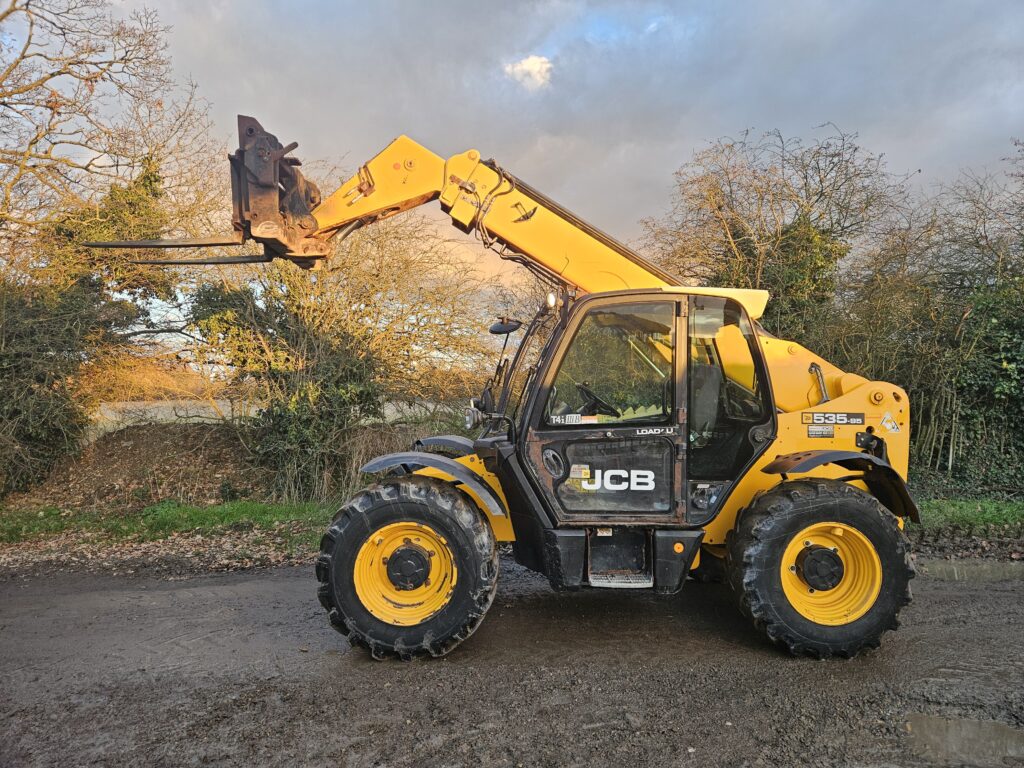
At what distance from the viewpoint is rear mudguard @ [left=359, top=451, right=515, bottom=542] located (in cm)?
443

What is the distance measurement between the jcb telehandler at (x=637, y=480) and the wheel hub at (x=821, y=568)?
2 cm

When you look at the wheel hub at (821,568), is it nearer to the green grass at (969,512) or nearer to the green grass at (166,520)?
the green grass at (969,512)

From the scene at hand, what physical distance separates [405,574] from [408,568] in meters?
0.04

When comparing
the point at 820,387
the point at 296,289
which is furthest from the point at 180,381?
the point at 820,387

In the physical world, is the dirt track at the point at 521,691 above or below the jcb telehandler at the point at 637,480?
below

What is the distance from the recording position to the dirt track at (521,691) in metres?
3.16

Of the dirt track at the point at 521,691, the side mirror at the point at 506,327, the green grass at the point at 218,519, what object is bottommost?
the dirt track at the point at 521,691

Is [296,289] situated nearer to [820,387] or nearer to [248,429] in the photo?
[248,429]

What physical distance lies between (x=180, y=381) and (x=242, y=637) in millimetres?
7816

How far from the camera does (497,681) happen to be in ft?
12.7

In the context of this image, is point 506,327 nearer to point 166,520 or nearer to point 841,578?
point 841,578

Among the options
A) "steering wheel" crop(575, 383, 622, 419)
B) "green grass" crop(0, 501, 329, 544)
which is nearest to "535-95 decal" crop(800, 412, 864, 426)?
"steering wheel" crop(575, 383, 622, 419)

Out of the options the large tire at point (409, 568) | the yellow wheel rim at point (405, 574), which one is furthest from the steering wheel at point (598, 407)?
the yellow wheel rim at point (405, 574)

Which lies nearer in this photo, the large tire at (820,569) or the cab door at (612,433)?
the large tire at (820,569)
